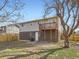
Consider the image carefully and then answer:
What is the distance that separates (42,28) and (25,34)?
776 centimetres

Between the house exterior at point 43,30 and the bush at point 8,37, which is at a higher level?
the house exterior at point 43,30

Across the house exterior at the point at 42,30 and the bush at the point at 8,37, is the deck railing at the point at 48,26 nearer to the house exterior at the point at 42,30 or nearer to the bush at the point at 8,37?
the house exterior at the point at 42,30

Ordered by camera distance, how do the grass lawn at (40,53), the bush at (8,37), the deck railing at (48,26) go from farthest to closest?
the bush at (8,37) → the deck railing at (48,26) → the grass lawn at (40,53)

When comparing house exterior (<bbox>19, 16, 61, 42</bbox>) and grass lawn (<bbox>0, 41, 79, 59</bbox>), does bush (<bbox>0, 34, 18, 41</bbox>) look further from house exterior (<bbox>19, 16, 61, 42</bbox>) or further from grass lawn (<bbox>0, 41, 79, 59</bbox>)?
grass lawn (<bbox>0, 41, 79, 59</bbox>)

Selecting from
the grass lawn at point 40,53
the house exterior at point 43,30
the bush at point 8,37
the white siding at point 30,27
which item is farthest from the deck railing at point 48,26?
the grass lawn at point 40,53

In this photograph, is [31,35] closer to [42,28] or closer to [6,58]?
[42,28]

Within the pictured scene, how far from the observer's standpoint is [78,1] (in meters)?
22.8

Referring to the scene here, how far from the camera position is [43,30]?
40.7 m

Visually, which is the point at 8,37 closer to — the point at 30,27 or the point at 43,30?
the point at 30,27

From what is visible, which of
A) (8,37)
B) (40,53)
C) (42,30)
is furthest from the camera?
(8,37)

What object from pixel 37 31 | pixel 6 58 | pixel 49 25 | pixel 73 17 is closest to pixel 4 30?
pixel 37 31

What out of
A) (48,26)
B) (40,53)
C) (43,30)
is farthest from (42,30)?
(40,53)

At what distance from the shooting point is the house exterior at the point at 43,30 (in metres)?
37.9

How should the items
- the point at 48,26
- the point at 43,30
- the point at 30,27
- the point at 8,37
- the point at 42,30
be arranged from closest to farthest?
the point at 48,26 → the point at 43,30 → the point at 42,30 → the point at 8,37 → the point at 30,27
